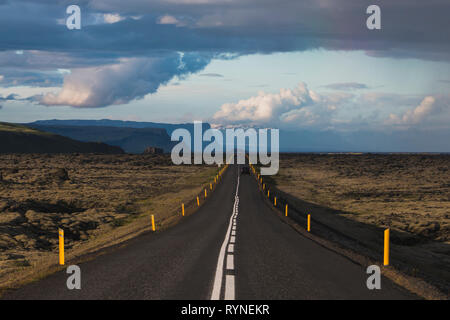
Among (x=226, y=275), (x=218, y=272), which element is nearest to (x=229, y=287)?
(x=226, y=275)

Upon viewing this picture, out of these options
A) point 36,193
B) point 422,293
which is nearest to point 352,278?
point 422,293

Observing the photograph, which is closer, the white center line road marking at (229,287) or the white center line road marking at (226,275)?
the white center line road marking at (229,287)

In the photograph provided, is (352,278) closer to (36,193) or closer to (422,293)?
(422,293)

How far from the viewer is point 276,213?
28.4 metres

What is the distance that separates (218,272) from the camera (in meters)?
10.5

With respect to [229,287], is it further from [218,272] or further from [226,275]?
[218,272]

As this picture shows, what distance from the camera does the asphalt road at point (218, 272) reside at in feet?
28.1

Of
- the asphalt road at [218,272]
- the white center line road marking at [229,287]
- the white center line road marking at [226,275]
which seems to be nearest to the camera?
the white center line road marking at [229,287]

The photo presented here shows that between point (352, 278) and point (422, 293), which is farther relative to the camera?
point (352, 278)

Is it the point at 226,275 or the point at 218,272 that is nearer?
the point at 226,275

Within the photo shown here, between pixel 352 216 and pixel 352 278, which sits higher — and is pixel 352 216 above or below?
below

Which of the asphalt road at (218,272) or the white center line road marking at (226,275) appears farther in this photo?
the asphalt road at (218,272)

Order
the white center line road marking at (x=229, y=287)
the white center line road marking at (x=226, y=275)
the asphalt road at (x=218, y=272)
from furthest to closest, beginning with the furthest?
the asphalt road at (x=218, y=272) → the white center line road marking at (x=226, y=275) → the white center line road marking at (x=229, y=287)
